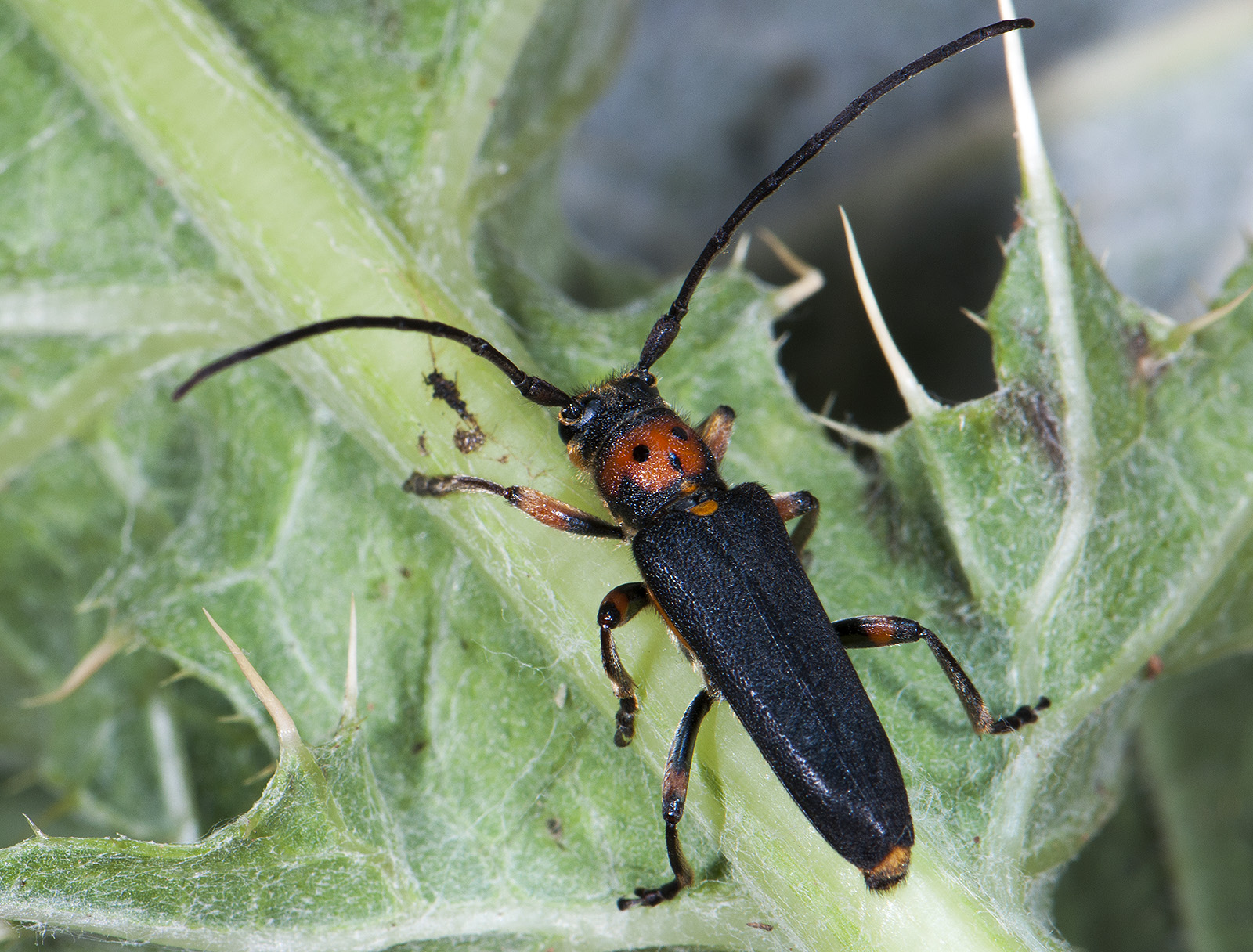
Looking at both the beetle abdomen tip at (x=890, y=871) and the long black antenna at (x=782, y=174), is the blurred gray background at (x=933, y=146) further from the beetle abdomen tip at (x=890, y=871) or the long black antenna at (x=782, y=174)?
the beetle abdomen tip at (x=890, y=871)

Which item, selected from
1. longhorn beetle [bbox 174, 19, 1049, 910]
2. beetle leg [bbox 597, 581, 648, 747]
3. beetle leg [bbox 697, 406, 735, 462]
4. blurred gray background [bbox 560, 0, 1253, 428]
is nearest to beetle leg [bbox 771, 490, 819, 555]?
longhorn beetle [bbox 174, 19, 1049, 910]

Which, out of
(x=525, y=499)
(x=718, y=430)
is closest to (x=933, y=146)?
(x=718, y=430)

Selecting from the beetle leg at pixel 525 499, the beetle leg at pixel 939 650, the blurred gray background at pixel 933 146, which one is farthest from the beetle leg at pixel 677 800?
the blurred gray background at pixel 933 146

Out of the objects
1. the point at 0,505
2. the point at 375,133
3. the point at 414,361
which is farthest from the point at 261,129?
the point at 0,505

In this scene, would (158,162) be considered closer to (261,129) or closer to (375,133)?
(261,129)

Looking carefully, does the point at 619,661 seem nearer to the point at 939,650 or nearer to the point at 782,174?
the point at 939,650
